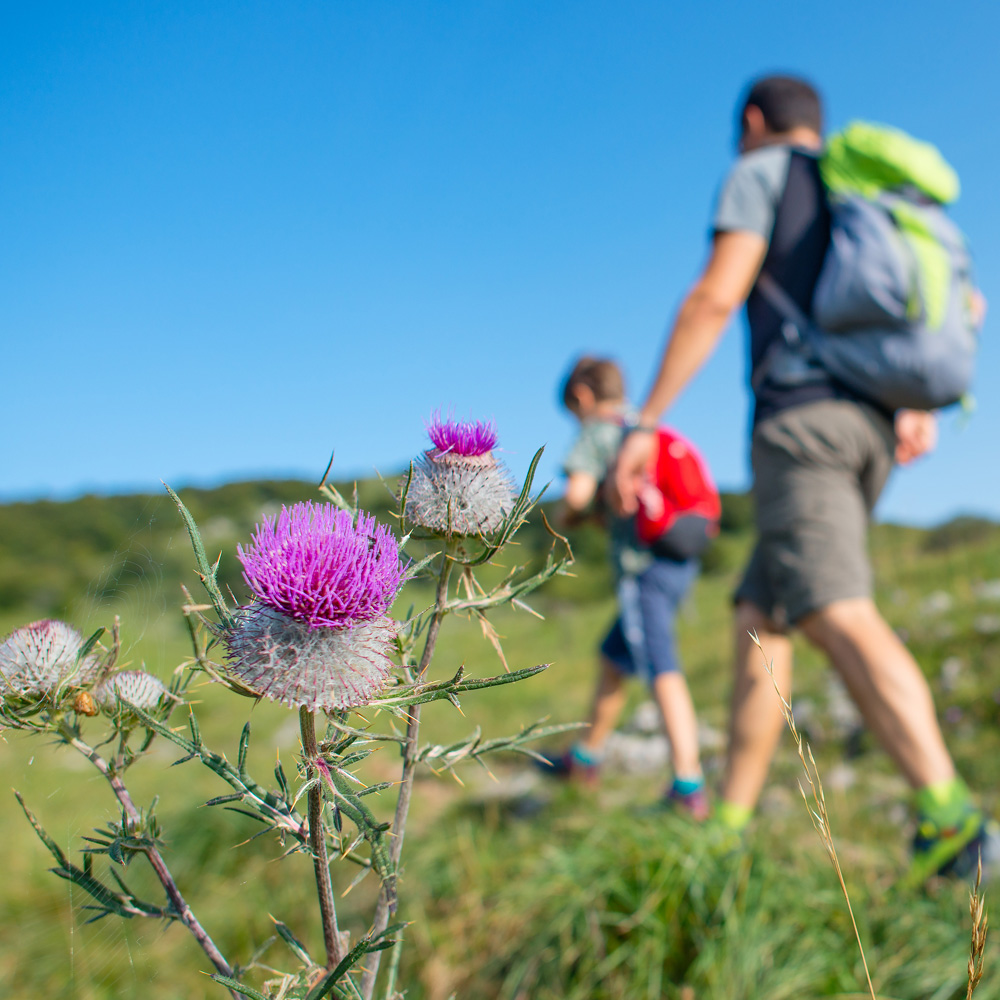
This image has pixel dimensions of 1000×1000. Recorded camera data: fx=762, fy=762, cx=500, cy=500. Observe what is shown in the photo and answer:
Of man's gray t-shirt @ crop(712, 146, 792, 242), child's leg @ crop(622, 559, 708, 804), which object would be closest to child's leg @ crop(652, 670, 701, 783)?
child's leg @ crop(622, 559, 708, 804)

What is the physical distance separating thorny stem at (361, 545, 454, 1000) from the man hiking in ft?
6.42

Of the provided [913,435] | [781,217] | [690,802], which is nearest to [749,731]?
[690,802]

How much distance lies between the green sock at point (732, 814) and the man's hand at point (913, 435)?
1420mm

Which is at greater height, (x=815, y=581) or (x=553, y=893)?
(x=815, y=581)

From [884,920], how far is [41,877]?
138 inches

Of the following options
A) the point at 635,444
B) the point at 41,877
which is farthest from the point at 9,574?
the point at 635,444

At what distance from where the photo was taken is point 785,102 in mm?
3068

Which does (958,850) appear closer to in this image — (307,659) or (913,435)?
(913,435)

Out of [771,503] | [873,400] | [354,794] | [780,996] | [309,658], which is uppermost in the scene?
[873,400]

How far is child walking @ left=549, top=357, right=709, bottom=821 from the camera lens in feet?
12.1

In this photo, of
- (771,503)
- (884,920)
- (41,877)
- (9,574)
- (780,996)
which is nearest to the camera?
(780,996)

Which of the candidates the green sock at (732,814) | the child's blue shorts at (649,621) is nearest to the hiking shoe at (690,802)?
the green sock at (732,814)

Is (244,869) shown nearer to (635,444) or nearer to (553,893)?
(553,893)

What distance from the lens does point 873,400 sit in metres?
2.67
